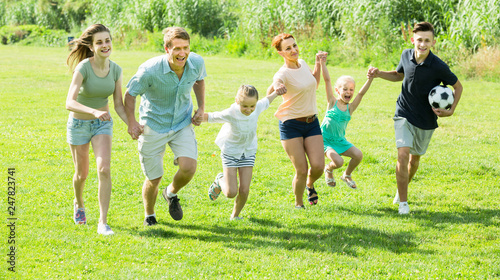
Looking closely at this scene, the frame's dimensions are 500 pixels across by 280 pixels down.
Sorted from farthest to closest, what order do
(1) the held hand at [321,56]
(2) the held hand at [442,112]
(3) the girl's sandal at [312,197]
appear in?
(3) the girl's sandal at [312,197]
(1) the held hand at [321,56]
(2) the held hand at [442,112]

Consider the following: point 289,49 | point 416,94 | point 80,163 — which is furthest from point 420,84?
point 80,163

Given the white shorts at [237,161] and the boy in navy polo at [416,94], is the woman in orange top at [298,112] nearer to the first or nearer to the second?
the white shorts at [237,161]

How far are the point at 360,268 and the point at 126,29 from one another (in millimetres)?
34015

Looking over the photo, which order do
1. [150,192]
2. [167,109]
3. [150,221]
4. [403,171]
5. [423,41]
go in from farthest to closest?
[403,171]
[423,41]
[150,221]
[150,192]
[167,109]

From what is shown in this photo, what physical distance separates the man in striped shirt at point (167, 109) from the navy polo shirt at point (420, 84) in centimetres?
245

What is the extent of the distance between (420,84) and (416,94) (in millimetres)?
130

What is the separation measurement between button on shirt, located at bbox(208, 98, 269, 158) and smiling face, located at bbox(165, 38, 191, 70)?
0.80 metres

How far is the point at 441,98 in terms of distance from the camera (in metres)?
6.43

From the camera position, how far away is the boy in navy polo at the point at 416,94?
6.56 metres

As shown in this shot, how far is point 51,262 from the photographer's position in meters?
5.13

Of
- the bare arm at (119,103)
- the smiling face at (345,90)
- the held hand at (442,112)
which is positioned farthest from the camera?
the smiling face at (345,90)

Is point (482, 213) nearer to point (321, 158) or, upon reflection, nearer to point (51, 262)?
point (321, 158)

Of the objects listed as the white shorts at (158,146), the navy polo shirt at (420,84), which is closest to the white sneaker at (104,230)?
the white shorts at (158,146)

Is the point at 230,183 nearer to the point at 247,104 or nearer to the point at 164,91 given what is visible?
the point at 247,104
